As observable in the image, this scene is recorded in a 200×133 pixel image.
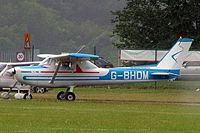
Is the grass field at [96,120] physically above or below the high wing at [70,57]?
below

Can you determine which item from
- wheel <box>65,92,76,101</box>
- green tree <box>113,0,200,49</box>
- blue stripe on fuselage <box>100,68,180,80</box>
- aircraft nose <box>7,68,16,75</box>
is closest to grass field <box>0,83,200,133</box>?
blue stripe on fuselage <box>100,68,180,80</box>

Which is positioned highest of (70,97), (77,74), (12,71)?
(12,71)

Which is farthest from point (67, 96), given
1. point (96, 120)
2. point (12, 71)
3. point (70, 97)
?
point (96, 120)

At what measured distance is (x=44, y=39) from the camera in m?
124

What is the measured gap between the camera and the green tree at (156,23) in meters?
60.8

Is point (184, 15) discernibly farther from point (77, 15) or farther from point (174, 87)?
point (77, 15)

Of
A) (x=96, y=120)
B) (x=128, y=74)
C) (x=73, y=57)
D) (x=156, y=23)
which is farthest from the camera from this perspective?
(x=156, y=23)

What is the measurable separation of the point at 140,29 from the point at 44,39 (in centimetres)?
6315

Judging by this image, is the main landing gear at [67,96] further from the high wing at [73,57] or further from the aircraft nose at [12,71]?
the aircraft nose at [12,71]

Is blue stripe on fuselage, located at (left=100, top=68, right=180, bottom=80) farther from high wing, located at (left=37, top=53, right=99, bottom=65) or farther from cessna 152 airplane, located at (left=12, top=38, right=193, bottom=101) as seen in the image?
high wing, located at (left=37, top=53, right=99, bottom=65)

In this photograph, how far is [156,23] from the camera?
2441 inches

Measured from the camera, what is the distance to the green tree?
60750 mm

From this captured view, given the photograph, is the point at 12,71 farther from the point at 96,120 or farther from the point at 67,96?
the point at 96,120

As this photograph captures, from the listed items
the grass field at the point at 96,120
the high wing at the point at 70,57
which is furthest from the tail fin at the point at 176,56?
the grass field at the point at 96,120
